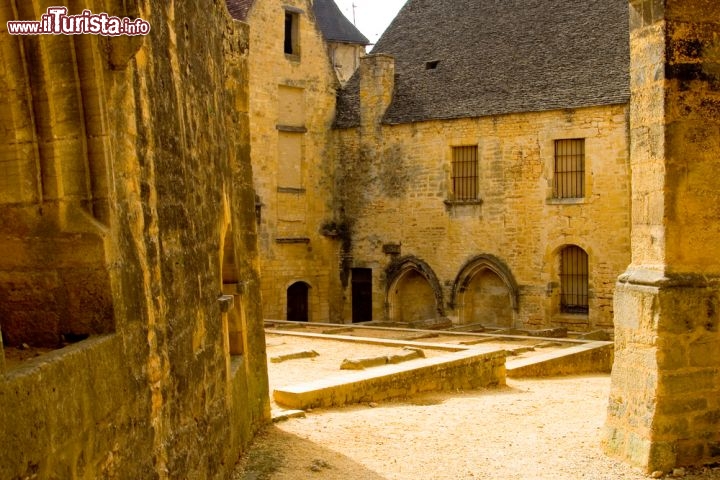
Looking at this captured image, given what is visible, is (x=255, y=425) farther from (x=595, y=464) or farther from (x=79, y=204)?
(x=79, y=204)

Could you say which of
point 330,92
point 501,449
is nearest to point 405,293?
point 330,92

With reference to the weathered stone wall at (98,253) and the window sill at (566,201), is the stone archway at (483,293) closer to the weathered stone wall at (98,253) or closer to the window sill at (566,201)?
the window sill at (566,201)

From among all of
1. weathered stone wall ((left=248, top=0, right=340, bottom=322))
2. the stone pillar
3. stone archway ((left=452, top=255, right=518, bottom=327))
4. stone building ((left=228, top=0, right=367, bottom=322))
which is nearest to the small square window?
stone building ((left=228, top=0, right=367, bottom=322))

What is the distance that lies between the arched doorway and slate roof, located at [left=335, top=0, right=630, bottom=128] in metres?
5.04

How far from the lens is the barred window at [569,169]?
22625 millimetres

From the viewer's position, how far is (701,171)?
304 inches

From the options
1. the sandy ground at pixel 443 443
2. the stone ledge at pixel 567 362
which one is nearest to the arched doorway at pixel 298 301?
the stone ledge at pixel 567 362

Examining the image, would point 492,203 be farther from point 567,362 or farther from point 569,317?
point 567,362

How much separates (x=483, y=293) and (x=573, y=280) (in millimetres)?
2618

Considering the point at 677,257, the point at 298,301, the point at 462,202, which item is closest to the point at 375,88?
the point at 462,202

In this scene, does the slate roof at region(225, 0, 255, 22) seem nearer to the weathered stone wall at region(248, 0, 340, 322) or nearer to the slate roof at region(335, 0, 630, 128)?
the weathered stone wall at region(248, 0, 340, 322)

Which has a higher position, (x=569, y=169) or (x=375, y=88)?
(x=375, y=88)

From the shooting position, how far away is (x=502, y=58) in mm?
25172

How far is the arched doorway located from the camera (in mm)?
26016
